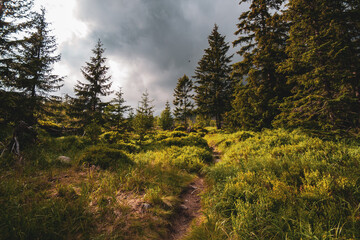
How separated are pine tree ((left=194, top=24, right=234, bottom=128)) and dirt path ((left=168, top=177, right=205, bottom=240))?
694 inches

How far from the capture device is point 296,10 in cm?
730

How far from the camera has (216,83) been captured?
21469 millimetres

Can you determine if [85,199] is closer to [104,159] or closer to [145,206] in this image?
[145,206]

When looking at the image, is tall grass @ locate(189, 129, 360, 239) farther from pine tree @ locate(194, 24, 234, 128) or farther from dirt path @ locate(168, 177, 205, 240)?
pine tree @ locate(194, 24, 234, 128)

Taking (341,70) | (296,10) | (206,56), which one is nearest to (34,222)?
(341,70)

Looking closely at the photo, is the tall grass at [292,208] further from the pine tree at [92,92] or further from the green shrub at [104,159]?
the pine tree at [92,92]

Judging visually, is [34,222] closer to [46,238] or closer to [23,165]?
[46,238]

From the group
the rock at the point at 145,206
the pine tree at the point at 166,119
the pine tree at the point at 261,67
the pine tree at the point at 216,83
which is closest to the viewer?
the rock at the point at 145,206

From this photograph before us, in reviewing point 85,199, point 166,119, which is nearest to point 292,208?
point 85,199

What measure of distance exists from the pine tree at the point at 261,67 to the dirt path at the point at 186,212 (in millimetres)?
8974

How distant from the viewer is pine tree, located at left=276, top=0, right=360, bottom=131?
636cm

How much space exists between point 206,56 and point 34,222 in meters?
25.1

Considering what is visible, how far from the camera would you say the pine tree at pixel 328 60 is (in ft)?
20.9

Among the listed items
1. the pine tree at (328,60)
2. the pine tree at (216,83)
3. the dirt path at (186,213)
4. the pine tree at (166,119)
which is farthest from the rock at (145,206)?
the pine tree at (166,119)
